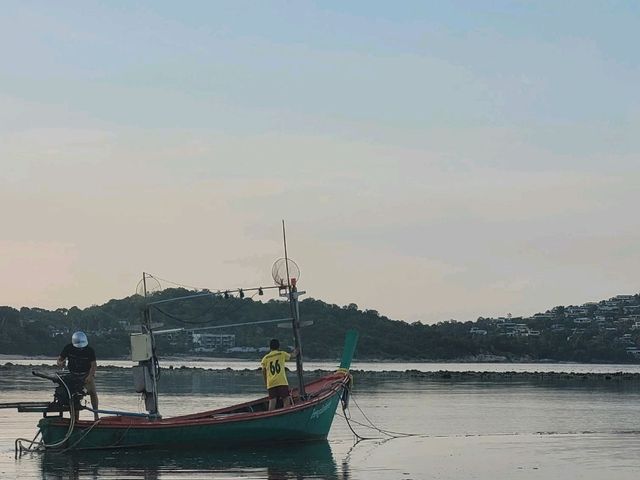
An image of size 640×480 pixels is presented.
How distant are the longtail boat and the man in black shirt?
0.27m

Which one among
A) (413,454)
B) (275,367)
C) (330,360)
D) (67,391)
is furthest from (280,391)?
(330,360)

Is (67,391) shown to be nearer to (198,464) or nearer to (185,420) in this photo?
(185,420)

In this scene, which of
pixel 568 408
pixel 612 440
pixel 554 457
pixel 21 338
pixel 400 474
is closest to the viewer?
pixel 400 474

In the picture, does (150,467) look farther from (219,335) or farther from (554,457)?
(219,335)

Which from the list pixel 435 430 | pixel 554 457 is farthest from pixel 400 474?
pixel 435 430

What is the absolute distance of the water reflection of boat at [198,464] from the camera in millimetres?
20234

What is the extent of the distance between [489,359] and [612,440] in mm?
166168

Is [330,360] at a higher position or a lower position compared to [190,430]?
higher

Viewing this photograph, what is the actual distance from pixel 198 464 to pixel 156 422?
7.56ft

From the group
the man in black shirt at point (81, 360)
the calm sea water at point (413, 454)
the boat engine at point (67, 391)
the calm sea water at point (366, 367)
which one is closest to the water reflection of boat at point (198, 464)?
the calm sea water at point (413, 454)

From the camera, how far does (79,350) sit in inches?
944

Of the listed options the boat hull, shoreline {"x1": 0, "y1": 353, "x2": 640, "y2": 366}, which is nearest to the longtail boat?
the boat hull

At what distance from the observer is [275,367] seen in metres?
24.9

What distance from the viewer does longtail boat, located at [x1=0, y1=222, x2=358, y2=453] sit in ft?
77.0
